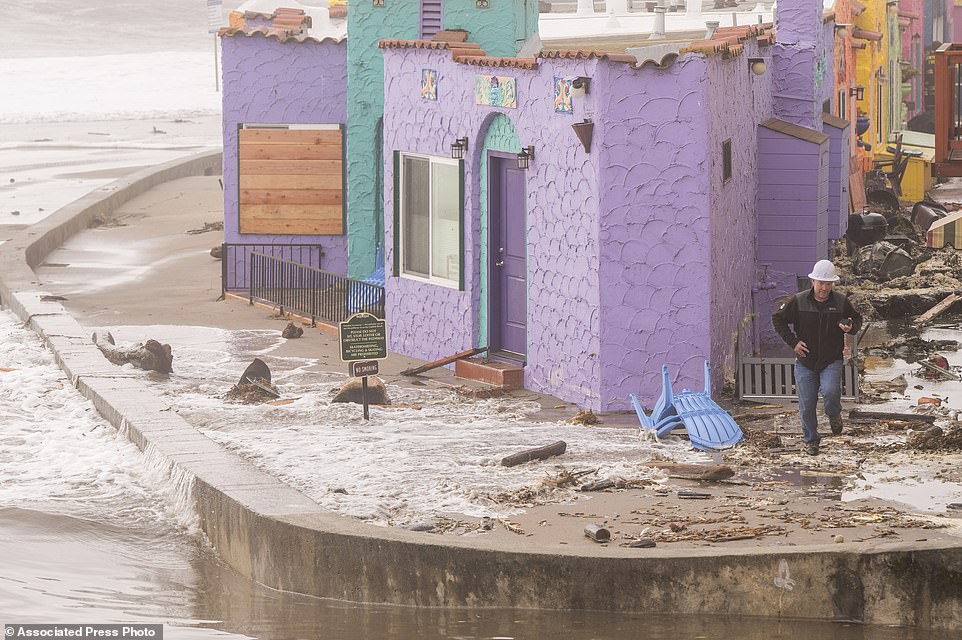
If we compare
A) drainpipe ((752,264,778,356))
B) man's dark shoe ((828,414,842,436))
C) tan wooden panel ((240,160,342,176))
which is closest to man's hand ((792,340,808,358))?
man's dark shoe ((828,414,842,436))

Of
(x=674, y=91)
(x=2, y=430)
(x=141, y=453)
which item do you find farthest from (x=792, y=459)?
(x=2, y=430)

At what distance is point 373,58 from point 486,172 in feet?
17.8

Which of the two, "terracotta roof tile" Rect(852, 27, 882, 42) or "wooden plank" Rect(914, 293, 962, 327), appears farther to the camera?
"terracotta roof tile" Rect(852, 27, 882, 42)

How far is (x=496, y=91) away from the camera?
16.0m

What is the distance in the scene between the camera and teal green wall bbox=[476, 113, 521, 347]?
16.1m

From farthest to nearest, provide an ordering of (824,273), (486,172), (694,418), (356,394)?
1. (486,172)
2. (356,394)
3. (694,418)
4. (824,273)

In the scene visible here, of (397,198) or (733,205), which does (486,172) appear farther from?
(733,205)

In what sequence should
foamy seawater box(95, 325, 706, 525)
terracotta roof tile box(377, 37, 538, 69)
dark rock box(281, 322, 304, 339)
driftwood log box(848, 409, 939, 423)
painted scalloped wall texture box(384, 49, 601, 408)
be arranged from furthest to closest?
1. dark rock box(281, 322, 304, 339)
2. terracotta roof tile box(377, 37, 538, 69)
3. painted scalloped wall texture box(384, 49, 601, 408)
4. driftwood log box(848, 409, 939, 423)
5. foamy seawater box(95, 325, 706, 525)

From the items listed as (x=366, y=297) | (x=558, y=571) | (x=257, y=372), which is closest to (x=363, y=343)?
(x=257, y=372)

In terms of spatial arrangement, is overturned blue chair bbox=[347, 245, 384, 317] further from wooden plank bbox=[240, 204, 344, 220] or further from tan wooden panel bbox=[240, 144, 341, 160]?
tan wooden panel bbox=[240, 144, 341, 160]

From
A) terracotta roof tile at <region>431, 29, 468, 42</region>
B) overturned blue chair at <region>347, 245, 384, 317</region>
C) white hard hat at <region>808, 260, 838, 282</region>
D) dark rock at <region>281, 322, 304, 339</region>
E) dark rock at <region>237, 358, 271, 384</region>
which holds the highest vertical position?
terracotta roof tile at <region>431, 29, 468, 42</region>

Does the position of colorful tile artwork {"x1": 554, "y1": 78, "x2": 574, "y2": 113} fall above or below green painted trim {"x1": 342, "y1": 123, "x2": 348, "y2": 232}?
above

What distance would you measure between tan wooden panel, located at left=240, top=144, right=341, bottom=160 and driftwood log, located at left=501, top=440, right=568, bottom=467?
11032 millimetres

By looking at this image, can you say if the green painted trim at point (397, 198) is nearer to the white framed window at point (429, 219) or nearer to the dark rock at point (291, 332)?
the white framed window at point (429, 219)
